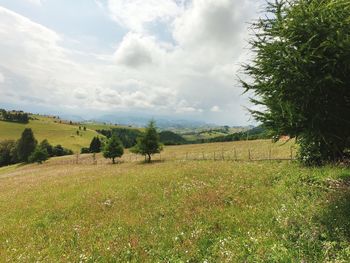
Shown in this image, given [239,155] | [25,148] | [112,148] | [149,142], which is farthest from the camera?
[25,148]

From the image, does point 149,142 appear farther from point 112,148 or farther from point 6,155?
point 6,155

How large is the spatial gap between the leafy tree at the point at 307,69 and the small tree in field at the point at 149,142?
4850cm

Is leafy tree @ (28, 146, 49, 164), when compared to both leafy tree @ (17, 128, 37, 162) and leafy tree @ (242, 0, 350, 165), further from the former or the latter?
leafy tree @ (242, 0, 350, 165)

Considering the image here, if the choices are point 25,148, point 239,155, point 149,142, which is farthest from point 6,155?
point 239,155

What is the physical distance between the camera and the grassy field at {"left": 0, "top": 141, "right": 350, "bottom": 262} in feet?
31.1

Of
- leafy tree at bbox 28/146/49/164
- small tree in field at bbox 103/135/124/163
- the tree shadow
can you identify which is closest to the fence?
small tree in field at bbox 103/135/124/163

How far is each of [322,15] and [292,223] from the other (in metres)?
7.07

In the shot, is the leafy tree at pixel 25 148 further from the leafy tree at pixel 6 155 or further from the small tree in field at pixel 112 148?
the small tree in field at pixel 112 148

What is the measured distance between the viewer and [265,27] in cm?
1252

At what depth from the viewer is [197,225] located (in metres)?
12.2

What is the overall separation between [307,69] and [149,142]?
165 ft

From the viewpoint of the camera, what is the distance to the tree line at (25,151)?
100188mm

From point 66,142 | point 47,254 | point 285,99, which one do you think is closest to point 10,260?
point 47,254

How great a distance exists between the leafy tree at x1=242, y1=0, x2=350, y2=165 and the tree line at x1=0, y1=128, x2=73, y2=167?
3891 inches
